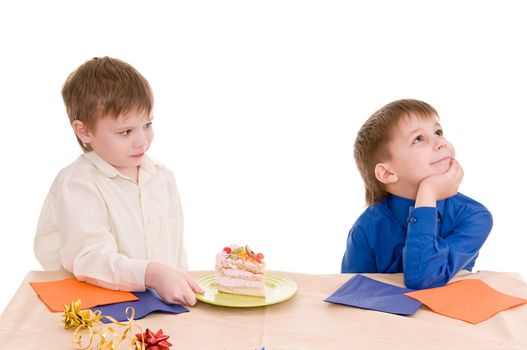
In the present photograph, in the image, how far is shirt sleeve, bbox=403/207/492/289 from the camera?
85.4 inches

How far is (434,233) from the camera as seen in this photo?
2238mm

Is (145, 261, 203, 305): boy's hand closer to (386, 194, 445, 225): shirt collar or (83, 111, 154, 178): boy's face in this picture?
(83, 111, 154, 178): boy's face

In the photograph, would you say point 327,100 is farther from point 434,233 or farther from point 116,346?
point 116,346

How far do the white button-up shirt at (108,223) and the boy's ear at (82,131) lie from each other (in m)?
0.05

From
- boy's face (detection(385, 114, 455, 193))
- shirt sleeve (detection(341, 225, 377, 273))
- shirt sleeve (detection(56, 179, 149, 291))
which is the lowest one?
shirt sleeve (detection(341, 225, 377, 273))

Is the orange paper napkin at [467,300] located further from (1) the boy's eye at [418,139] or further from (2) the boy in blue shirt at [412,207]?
(1) the boy's eye at [418,139]

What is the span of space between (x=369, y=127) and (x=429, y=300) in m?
0.70

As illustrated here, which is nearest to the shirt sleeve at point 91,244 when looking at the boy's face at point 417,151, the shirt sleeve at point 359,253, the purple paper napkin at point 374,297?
the purple paper napkin at point 374,297

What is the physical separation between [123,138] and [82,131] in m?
0.15

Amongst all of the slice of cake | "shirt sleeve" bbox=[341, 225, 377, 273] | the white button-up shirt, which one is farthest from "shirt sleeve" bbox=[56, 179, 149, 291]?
"shirt sleeve" bbox=[341, 225, 377, 273]

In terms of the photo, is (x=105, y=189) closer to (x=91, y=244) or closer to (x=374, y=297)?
(x=91, y=244)

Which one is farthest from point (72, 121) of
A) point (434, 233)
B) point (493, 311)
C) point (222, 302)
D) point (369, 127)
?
point (493, 311)

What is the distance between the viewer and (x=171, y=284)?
2.02 meters

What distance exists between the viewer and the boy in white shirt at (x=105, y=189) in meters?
2.22
